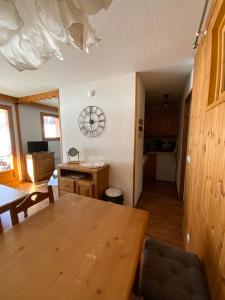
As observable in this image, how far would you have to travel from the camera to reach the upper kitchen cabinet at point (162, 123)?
4441 millimetres

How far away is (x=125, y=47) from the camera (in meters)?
1.60

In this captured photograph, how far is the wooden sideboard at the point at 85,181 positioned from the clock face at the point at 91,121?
0.72 meters

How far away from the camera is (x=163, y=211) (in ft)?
8.52

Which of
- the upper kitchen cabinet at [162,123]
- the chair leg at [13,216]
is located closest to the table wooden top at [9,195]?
the chair leg at [13,216]

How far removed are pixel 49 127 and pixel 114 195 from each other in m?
3.83

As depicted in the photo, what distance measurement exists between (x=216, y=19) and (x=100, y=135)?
2.12 metres

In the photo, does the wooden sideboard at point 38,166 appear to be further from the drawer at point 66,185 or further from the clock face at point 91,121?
the clock face at point 91,121

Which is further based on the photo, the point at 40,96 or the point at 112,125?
the point at 40,96

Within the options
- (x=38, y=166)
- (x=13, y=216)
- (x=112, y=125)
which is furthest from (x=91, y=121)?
(x=38, y=166)

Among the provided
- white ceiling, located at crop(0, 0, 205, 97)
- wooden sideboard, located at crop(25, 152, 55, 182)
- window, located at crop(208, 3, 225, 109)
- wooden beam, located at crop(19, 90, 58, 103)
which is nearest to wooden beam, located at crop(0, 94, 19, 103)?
wooden beam, located at crop(19, 90, 58, 103)

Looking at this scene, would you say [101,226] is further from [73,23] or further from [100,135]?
[100,135]

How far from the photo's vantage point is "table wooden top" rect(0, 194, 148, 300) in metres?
0.62

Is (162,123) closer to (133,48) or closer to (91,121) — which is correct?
(91,121)

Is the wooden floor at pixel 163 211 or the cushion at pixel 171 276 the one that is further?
the wooden floor at pixel 163 211
